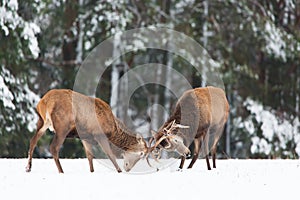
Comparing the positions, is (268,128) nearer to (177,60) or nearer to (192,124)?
(177,60)

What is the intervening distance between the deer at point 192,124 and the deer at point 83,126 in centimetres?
30

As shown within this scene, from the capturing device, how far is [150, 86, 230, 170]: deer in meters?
8.35

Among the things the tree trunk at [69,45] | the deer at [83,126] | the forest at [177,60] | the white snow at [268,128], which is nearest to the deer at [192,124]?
the deer at [83,126]

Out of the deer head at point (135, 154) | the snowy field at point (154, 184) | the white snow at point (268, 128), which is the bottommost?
the white snow at point (268, 128)

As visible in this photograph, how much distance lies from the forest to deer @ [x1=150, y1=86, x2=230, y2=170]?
6.71 metres

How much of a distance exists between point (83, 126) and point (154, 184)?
4.88 ft

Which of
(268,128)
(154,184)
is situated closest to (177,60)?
(268,128)

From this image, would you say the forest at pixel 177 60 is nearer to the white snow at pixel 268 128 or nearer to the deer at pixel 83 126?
the white snow at pixel 268 128

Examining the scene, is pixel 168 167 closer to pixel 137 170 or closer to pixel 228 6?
pixel 137 170

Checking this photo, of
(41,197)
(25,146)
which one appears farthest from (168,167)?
(25,146)

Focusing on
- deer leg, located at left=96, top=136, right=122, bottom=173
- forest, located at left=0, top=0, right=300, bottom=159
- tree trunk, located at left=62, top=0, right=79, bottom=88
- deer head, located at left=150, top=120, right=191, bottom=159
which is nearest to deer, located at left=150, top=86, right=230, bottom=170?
deer head, located at left=150, top=120, right=191, bottom=159

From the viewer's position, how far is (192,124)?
8539 mm

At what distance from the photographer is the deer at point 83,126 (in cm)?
793

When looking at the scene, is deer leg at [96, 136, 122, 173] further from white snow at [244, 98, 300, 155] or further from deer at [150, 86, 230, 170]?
white snow at [244, 98, 300, 155]
